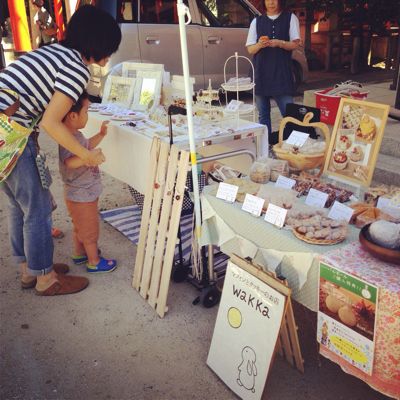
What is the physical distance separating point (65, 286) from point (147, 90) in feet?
6.41

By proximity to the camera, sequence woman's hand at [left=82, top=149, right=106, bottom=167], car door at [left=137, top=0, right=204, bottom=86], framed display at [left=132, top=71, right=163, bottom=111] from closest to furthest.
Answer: woman's hand at [left=82, top=149, right=106, bottom=167]
framed display at [left=132, top=71, right=163, bottom=111]
car door at [left=137, top=0, right=204, bottom=86]

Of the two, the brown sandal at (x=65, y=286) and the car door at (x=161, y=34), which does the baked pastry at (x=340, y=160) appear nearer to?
the brown sandal at (x=65, y=286)

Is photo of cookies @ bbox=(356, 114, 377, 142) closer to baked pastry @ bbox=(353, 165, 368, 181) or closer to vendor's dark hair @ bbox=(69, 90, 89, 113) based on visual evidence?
baked pastry @ bbox=(353, 165, 368, 181)

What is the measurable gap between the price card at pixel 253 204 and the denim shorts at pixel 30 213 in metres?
1.23

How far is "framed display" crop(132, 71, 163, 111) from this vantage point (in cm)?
399

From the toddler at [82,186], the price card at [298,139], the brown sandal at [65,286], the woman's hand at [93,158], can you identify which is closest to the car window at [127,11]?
the toddler at [82,186]

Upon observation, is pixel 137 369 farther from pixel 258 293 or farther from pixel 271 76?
pixel 271 76

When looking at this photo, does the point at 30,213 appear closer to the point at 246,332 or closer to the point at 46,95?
the point at 46,95

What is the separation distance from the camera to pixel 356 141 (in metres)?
2.43

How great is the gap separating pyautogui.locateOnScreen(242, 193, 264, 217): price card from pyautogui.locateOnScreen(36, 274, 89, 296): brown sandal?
1.40 metres

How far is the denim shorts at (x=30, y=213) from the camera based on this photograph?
8.42ft

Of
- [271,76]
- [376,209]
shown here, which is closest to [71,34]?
[376,209]

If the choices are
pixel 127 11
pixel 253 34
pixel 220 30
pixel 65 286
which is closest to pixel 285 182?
pixel 65 286

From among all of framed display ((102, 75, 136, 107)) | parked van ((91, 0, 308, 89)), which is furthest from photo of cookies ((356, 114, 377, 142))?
parked van ((91, 0, 308, 89))
